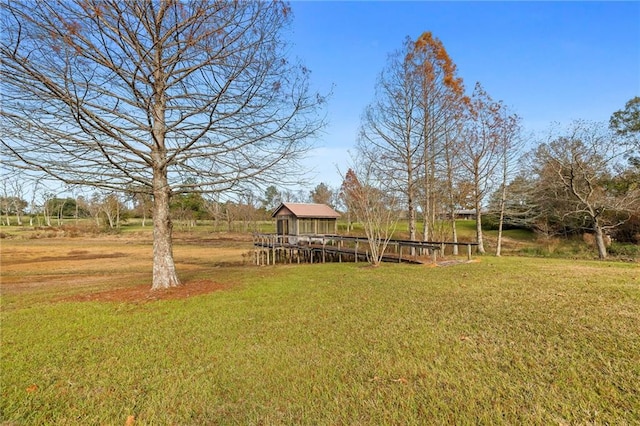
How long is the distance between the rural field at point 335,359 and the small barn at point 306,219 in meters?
17.9

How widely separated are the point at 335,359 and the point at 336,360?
0.03 meters

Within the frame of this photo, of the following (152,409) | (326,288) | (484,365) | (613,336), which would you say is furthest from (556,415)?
(326,288)

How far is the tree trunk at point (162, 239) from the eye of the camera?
7371mm

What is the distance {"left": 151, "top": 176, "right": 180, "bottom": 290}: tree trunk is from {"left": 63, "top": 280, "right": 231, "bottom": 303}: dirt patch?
12.9 inches

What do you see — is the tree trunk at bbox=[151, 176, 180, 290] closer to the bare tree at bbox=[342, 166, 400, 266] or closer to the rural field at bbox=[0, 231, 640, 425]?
the rural field at bbox=[0, 231, 640, 425]

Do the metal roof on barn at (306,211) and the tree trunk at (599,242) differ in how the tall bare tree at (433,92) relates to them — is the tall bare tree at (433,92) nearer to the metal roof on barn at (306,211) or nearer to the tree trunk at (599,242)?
the tree trunk at (599,242)

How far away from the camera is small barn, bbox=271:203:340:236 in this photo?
2430 centimetres

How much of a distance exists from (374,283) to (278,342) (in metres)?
4.28

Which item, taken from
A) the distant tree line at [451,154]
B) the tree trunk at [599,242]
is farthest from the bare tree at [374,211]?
the tree trunk at [599,242]

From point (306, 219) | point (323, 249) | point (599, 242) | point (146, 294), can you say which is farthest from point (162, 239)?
point (599, 242)

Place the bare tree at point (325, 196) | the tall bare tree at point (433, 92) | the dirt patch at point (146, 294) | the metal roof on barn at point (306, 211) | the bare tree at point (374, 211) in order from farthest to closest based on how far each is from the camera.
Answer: the bare tree at point (325, 196) < the metal roof on barn at point (306, 211) < the tall bare tree at point (433, 92) < the bare tree at point (374, 211) < the dirt patch at point (146, 294)

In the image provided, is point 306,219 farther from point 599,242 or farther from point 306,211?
point 599,242

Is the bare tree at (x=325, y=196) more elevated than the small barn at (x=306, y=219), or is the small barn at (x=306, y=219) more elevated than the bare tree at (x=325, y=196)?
the bare tree at (x=325, y=196)

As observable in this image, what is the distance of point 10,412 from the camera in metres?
2.64
